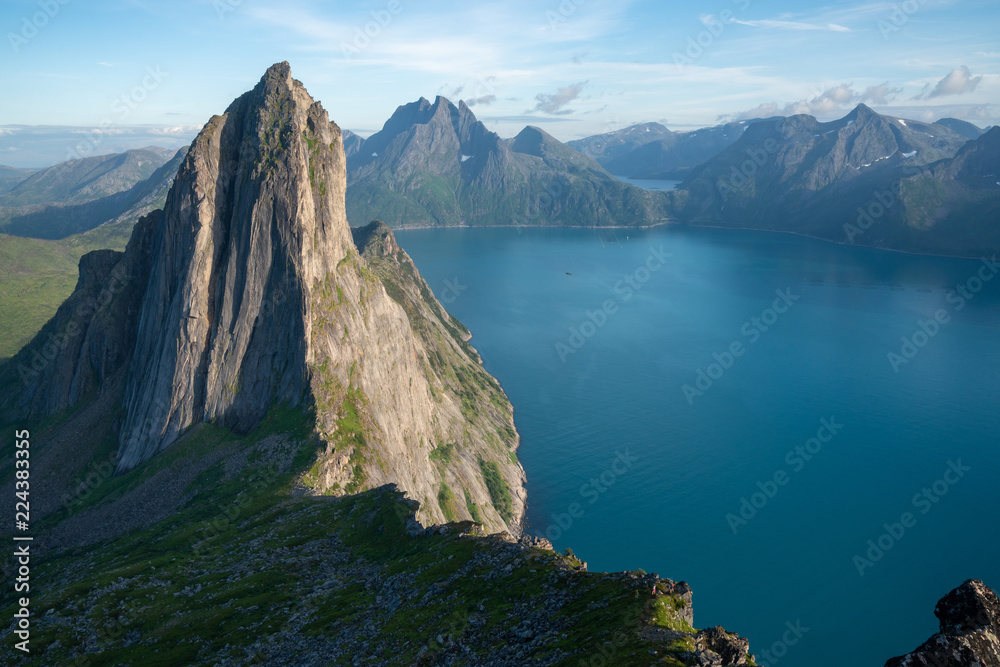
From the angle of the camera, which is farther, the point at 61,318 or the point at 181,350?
the point at 61,318

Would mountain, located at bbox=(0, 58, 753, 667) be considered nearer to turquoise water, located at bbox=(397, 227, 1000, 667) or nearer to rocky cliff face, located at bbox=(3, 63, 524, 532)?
rocky cliff face, located at bbox=(3, 63, 524, 532)

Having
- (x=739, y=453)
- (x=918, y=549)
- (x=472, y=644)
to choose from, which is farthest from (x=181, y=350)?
(x=918, y=549)

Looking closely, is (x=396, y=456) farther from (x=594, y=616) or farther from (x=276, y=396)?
(x=594, y=616)

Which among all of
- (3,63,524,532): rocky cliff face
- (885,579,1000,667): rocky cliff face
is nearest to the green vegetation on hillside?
(885,579,1000,667): rocky cliff face

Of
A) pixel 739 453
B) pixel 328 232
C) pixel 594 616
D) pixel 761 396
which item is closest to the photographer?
pixel 594 616

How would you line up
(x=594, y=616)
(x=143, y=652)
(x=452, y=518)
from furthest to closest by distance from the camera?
1. (x=452, y=518)
2. (x=143, y=652)
3. (x=594, y=616)

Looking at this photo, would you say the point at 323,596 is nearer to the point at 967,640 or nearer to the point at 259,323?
the point at 967,640
